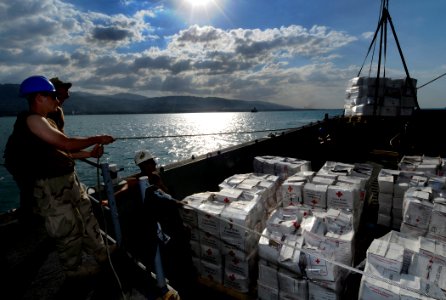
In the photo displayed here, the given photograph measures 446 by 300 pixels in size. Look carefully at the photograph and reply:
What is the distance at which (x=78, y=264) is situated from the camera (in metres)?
3.01

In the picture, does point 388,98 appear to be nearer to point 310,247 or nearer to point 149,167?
point 310,247

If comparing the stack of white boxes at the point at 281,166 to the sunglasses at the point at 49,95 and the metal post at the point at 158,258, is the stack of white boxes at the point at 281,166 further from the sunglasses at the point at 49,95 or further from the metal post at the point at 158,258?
the sunglasses at the point at 49,95

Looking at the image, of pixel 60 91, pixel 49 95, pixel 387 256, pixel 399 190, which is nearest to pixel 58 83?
pixel 60 91

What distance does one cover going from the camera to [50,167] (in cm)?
275

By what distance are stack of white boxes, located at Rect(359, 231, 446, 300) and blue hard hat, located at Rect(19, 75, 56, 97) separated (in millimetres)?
3919

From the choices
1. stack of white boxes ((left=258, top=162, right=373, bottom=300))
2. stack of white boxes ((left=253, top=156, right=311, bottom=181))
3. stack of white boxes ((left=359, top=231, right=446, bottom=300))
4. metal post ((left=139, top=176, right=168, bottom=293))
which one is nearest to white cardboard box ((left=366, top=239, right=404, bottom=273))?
stack of white boxes ((left=359, top=231, right=446, bottom=300))

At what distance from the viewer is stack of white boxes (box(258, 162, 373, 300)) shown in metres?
3.48

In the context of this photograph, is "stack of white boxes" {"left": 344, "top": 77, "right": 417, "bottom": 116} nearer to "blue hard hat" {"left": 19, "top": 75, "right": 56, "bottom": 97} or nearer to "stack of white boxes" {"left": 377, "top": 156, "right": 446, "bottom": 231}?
"stack of white boxes" {"left": 377, "top": 156, "right": 446, "bottom": 231}

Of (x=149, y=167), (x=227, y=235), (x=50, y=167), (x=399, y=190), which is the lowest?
(x=227, y=235)

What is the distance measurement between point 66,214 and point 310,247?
317cm

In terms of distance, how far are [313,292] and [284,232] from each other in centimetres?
89

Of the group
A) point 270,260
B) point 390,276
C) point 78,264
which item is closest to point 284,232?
point 270,260

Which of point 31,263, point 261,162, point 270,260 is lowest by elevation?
point 270,260

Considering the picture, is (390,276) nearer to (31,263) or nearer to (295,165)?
(295,165)
